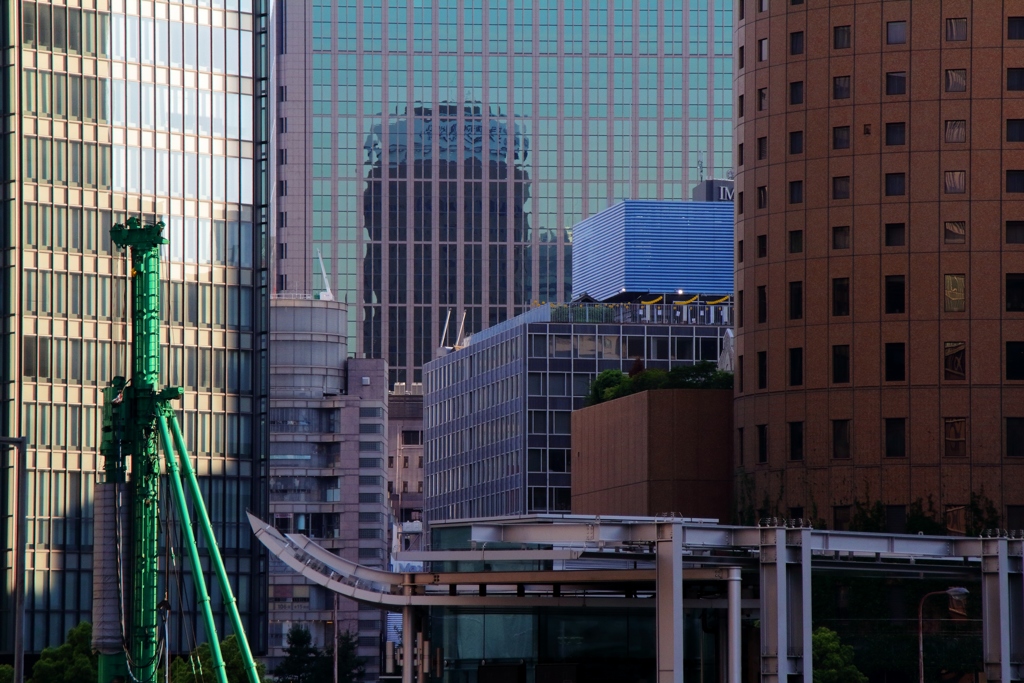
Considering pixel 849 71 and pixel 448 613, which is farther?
pixel 849 71

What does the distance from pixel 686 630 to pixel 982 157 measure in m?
44.5

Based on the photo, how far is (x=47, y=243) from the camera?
170 meters

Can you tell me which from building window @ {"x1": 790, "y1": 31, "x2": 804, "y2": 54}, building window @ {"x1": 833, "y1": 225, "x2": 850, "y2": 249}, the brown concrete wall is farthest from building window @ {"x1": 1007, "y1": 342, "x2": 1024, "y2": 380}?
building window @ {"x1": 790, "y1": 31, "x2": 804, "y2": 54}

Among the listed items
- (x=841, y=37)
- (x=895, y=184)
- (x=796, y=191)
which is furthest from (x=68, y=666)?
(x=841, y=37)

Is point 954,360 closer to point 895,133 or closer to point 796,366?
point 796,366

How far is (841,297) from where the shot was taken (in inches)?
5157

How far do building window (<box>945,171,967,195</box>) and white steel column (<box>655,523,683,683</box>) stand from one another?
53.1 metres

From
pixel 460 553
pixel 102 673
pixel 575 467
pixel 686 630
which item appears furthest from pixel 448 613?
pixel 575 467

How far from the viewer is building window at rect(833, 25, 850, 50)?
132250 mm

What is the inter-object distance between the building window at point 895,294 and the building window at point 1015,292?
610 centimetres

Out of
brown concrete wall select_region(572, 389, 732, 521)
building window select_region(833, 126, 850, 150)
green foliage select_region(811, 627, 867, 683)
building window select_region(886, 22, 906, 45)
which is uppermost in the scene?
building window select_region(886, 22, 906, 45)

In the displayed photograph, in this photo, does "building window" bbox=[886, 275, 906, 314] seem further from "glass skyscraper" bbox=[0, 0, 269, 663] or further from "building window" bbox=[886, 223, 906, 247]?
"glass skyscraper" bbox=[0, 0, 269, 663]

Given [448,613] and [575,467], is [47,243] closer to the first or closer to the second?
[575,467]

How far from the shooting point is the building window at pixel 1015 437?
128m
